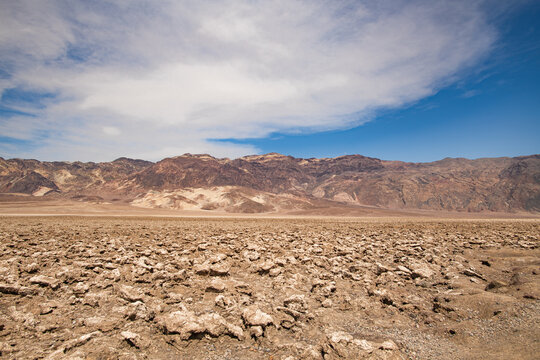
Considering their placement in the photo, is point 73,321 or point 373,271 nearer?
point 73,321

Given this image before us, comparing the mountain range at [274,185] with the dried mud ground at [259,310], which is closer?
the dried mud ground at [259,310]

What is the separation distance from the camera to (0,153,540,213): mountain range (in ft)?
302

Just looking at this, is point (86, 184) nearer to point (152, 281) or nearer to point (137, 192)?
point (137, 192)

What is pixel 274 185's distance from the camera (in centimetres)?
15388

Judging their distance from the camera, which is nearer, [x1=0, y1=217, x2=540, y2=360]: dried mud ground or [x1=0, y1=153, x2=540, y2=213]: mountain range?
[x1=0, y1=217, x2=540, y2=360]: dried mud ground

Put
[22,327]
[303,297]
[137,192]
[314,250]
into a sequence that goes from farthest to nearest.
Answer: [137,192] → [314,250] → [303,297] → [22,327]

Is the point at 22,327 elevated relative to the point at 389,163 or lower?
lower

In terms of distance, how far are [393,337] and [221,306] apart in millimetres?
2787

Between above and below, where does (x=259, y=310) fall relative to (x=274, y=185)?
below

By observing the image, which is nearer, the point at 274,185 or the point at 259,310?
the point at 259,310

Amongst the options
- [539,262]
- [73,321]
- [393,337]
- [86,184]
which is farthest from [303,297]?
[86,184]

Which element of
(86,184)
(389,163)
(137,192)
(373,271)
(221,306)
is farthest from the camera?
(389,163)

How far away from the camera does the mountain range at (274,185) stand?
302 ft

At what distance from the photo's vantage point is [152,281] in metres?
5.54
